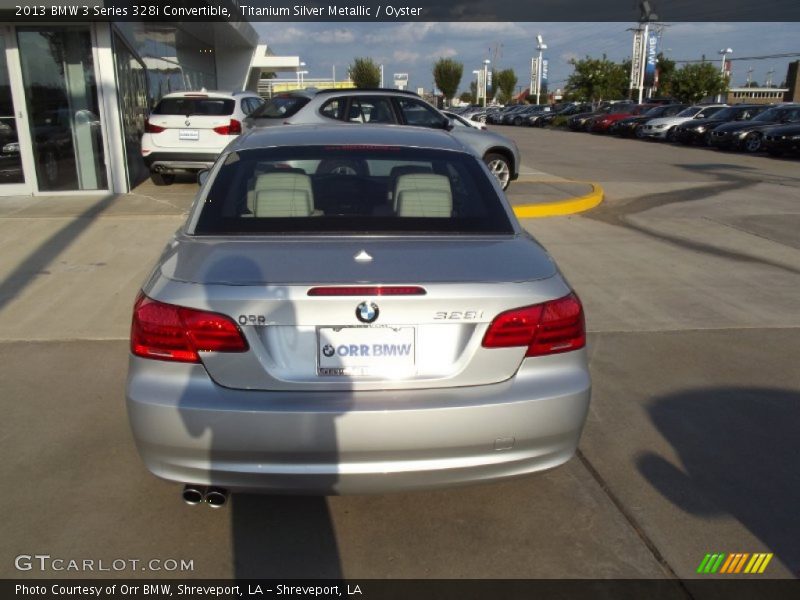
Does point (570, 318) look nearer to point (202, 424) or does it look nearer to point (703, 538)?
point (703, 538)

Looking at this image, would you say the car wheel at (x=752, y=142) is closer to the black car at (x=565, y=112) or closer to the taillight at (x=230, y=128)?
the taillight at (x=230, y=128)

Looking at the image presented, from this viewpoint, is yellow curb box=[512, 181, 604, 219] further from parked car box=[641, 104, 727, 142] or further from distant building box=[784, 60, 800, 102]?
distant building box=[784, 60, 800, 102]

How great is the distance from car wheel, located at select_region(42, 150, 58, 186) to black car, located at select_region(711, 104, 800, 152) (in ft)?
69.6

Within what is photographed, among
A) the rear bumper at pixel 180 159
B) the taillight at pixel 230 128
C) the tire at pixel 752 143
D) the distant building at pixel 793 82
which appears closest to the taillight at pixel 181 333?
the rear bumper at pixel 180 159

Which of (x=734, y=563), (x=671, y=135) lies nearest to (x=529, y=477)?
(x=734, y=563)

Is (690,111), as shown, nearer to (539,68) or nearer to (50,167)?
(50,167)

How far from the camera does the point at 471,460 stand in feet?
9.01

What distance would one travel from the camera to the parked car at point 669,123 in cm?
3087

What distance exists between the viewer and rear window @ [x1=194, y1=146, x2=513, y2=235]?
3318mm

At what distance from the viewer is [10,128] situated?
12211mm

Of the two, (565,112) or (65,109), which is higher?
(65,109)

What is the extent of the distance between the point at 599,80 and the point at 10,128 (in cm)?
5461

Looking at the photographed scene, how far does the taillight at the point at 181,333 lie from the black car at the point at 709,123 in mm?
27277

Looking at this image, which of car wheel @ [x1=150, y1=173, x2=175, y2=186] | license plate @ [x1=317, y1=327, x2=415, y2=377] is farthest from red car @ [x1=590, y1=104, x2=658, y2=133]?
license plate @ [x1=317, y1=327, x2=415, y2=377]
